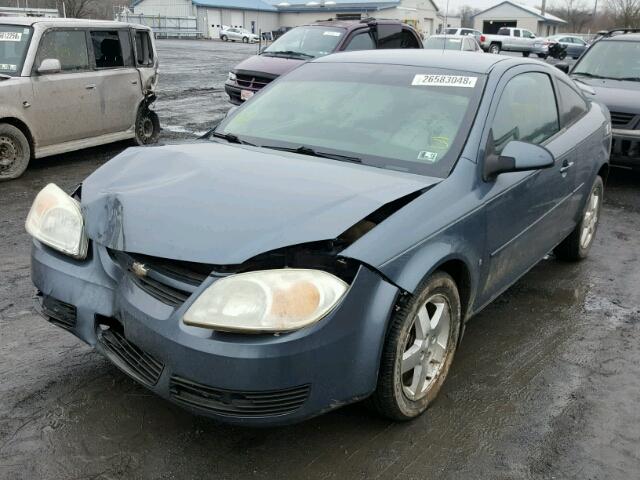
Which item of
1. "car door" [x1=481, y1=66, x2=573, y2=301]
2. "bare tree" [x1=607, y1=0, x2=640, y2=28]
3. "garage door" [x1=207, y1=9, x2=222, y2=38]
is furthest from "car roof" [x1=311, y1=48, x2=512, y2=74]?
"garage door" [x1=207, y1=9, x2=222, y2=38]

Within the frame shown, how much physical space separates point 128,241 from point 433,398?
1.63 metres

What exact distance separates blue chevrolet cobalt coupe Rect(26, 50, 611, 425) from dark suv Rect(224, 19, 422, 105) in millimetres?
7436

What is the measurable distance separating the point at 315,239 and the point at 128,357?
93 cm

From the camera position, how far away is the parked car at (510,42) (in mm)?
41031

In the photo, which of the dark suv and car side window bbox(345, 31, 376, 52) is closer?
the dark suv

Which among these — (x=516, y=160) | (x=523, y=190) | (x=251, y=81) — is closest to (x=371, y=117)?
(x=516, y=160)

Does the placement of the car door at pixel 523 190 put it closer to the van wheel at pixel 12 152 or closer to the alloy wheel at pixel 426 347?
the alloy wheel at pixel 426 347

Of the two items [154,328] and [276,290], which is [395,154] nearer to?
[276,290]

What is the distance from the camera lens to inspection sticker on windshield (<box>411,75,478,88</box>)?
3.59m

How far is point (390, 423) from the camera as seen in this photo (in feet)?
9.67

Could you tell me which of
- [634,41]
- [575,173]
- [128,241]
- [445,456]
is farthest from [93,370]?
[634,41]

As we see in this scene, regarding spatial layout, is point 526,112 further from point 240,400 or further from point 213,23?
point 213,23

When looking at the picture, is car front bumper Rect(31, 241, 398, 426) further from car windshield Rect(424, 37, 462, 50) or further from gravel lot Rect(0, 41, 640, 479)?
car windshield Rect(424, 37, 462, 50)

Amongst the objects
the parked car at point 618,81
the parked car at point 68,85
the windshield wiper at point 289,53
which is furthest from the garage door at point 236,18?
the parked car at point 618,81
